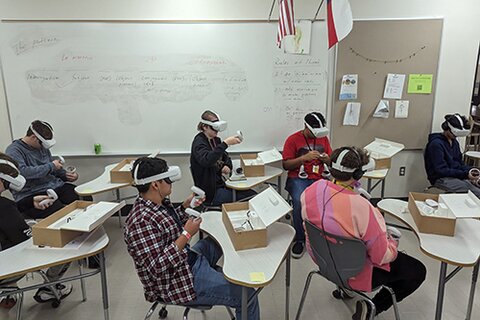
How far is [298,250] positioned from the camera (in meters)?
3.40

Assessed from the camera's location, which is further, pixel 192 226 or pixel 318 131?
pixel 318 131

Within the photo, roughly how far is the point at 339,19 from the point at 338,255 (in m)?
1.59

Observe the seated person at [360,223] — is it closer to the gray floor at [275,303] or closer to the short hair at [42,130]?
the gray floor at [275,303]

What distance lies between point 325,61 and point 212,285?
2.93 meters

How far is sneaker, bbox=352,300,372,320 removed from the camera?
7.21ft

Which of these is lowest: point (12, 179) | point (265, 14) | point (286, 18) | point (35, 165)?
point (35, 165)

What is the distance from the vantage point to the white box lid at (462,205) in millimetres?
2097

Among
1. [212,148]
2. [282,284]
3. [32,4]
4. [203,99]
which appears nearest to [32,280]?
[212,148]

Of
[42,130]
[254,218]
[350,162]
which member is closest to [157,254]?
[254,218]

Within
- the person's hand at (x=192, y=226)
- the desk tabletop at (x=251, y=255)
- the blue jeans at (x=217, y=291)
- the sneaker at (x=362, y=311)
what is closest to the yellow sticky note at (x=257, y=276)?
the desk tabletop at (x=251, y=255)

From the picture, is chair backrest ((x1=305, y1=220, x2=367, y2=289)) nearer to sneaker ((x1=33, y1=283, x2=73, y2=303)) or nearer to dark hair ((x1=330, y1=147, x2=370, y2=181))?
dark hair ((x1=330, y1=147, x2=370, y2=181))

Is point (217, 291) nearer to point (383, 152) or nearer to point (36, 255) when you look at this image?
point (36, 255)

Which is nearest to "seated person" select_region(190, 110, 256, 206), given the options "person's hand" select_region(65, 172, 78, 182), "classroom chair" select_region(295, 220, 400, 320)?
"person's hand" select_region(65, 172, 78, 182)

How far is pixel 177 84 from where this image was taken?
395cm
